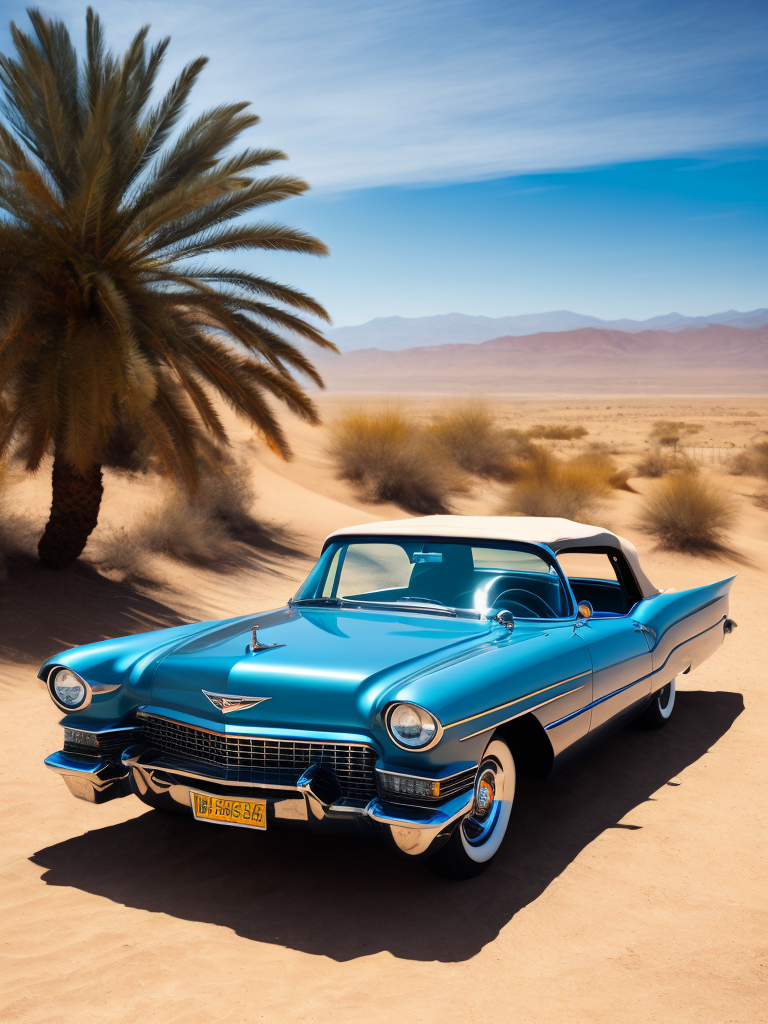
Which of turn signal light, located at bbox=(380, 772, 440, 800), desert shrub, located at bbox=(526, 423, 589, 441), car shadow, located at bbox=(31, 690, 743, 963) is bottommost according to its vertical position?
car shadow, located at bbox=(31, 690, 743, 963)

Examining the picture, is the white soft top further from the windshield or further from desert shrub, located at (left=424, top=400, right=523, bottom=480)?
desert shrub, located at (left=424, top=400, right=523, bottom=480)

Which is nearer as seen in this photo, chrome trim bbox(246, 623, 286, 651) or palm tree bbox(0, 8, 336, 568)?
chrome trim bbox(246, 623, 286, 651)

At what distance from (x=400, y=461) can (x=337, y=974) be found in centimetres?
1925

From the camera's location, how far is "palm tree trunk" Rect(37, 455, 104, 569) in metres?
10.2

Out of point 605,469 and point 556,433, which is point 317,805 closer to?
point 605,469

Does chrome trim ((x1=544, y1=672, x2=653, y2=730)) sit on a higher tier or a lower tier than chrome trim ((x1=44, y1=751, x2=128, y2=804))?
higher

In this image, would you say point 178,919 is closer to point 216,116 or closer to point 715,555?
point 216,116

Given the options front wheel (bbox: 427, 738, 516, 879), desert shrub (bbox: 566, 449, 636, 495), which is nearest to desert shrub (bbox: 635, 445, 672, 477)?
desert shrub (bbox: 566, 449, 636, 495)

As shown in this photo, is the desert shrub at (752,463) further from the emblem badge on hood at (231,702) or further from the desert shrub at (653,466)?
the emblem badge on hood at (231,702)

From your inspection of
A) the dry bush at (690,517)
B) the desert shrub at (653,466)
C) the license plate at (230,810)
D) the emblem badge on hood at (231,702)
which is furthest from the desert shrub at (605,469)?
the license plate at (230,810)

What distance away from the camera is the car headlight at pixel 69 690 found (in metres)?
4.21

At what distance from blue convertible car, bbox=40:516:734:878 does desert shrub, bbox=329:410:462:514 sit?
1661cm

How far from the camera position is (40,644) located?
8703mm

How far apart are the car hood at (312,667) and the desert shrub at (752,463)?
26167mm
